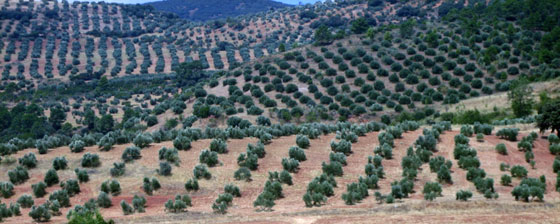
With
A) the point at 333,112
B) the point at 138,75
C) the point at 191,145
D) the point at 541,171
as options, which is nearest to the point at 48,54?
the point at 138,75

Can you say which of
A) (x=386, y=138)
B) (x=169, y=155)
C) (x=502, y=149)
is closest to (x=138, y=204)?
(x=169, y=155)

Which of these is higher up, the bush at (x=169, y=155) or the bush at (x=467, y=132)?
the bush at (x=467, y=132)

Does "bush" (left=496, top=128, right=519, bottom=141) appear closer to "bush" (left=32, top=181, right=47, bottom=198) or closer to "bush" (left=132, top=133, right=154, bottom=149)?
"bush" (left=132, top=133, right=154, bottom=149)

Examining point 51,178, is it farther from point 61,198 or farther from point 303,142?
point 303,142

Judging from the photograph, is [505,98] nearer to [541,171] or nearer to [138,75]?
[541,171]

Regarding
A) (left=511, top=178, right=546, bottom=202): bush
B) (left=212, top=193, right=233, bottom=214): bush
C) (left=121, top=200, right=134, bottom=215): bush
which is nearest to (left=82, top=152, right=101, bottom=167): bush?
(left=121, top=200, right=134, bottom=215): bush

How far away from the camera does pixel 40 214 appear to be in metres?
20.6

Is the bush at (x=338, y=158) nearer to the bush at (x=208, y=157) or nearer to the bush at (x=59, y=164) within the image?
the bush at (x=208, y=157)

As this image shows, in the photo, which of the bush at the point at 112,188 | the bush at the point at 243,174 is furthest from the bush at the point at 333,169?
the bush at the point at 112,188

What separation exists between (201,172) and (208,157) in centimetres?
183

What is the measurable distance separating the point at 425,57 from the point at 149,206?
4686cm

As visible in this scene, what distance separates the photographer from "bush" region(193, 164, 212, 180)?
1025 inches

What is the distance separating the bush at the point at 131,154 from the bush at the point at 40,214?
300 inches

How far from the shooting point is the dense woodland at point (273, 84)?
87.2 feet
